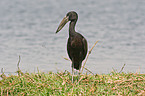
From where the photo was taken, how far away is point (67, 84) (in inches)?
375

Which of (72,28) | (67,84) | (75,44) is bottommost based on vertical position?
(67,84)

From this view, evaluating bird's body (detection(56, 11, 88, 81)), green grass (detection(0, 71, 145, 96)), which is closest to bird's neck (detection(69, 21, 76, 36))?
bird's body (detection(56, 11, 88, 81))

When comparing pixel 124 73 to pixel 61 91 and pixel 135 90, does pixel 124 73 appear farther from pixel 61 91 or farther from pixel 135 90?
pixel 61 91

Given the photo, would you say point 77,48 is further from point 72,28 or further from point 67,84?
point 67,84

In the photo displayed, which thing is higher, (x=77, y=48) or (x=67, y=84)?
(x=77, y=48)

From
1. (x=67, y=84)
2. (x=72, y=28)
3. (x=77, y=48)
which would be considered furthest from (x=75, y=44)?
(x=67, y=84)

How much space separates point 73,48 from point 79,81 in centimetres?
93

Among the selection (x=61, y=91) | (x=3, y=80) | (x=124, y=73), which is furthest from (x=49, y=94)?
(x=124, y=73)

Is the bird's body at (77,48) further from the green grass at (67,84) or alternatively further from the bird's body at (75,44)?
the green grass at (67,84)

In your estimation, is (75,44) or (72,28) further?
(72,28)

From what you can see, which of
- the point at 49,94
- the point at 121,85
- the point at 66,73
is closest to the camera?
the point at 49,94

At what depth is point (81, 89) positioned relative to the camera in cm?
909

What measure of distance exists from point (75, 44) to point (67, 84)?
1064mm

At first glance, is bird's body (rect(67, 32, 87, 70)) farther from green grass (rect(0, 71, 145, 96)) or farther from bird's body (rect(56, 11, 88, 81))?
green grass (rect(0, 71, 145, 96))
